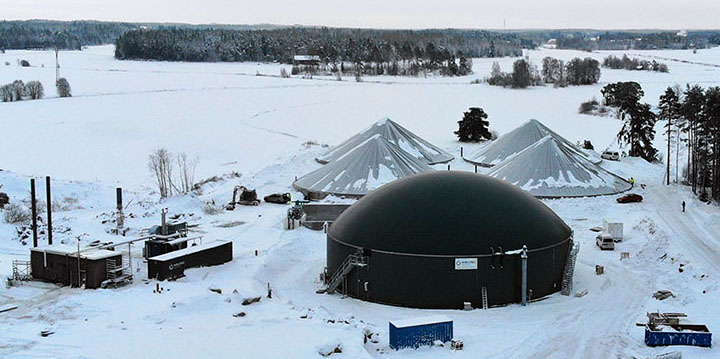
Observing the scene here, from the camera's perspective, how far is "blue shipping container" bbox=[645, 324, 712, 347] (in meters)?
24.1

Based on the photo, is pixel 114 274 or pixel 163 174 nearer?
pixel 114 274

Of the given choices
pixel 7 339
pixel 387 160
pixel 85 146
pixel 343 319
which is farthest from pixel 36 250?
pixel 85 146

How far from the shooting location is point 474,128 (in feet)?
243

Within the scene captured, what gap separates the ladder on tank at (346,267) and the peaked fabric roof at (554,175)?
2300 centimetres

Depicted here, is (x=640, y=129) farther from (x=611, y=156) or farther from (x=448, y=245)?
(x=448, y=245)

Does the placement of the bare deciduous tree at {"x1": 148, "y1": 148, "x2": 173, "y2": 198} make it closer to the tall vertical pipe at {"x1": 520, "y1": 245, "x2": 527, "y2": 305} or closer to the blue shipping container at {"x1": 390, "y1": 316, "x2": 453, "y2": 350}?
the tall vertical pipe at {"x1": 520, "y1": 245, "x2": 527, "y2": 305}

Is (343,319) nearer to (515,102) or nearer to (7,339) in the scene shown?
(7,339)

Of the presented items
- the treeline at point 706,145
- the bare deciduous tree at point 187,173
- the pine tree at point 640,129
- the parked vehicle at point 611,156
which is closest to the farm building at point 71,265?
the bare deciduous tree at point 187,173

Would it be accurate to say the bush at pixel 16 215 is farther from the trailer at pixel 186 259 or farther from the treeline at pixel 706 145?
the treeline at pixel 706 145

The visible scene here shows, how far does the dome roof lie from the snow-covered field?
7.97 feet

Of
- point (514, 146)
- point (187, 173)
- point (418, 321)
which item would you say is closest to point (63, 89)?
point (187, 173)

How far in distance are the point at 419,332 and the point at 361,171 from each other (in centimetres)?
2889

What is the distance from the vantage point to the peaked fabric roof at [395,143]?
203ft

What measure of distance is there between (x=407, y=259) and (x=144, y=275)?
12014 mm
